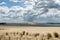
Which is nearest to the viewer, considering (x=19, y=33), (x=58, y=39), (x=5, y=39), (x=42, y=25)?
(x=58, y=39)

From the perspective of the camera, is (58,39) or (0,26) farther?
(0,26)

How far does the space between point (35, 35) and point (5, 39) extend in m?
0.65

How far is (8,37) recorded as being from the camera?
306cm

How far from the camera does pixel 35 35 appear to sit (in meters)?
3.07

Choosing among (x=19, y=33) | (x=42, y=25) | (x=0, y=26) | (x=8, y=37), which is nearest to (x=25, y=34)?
(x=19, y=33)

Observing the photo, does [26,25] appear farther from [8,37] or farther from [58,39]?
[58,39]

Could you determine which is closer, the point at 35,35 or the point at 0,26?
the point at 35,35

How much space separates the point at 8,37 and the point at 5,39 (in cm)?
8

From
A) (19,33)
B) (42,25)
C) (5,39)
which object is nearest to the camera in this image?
(5,39)

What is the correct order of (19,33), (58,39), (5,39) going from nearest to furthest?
(58,39), (5,39), (19,33)

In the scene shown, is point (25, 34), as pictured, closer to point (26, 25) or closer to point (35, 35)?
point (35, 35)

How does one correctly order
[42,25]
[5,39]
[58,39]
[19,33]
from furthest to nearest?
[42,25] < [19,33] < [5,39] < [58,39]

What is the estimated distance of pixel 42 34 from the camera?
121 inches

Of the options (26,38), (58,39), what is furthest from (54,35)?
(26,38)
